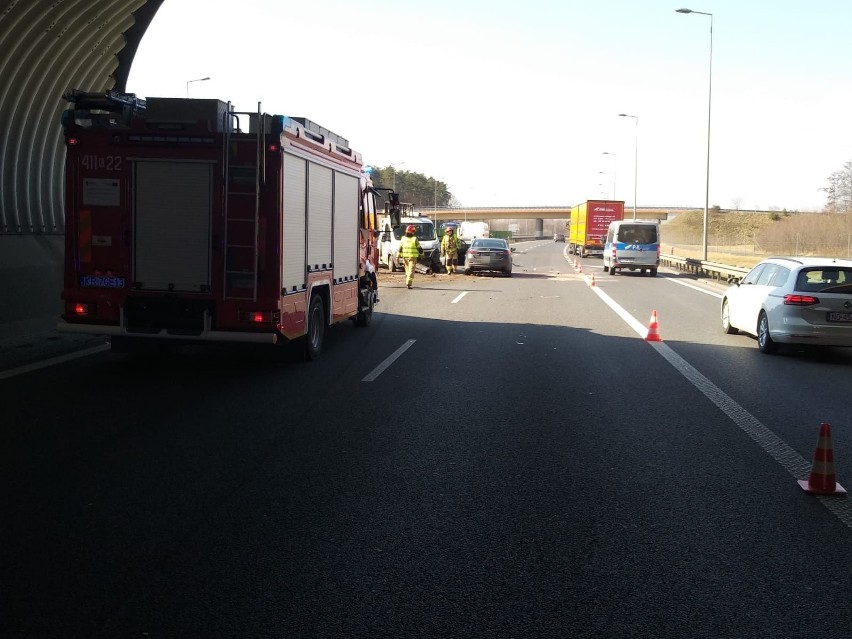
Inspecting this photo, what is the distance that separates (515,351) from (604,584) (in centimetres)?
878

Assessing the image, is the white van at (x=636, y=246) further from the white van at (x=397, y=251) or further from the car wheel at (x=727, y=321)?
the car wheel at (x=727, y=321)

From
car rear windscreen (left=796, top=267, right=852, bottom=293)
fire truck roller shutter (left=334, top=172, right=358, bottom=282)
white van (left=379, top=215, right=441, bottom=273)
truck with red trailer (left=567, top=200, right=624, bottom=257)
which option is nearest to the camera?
car rear windscreen (left=796, top=267, right=852, bottom=293)

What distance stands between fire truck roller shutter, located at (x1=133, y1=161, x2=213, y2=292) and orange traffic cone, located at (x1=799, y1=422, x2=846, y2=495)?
6.47m

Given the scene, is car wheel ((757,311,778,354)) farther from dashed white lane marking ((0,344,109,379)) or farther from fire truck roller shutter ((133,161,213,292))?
dashed white lane marking ((0,344,109,379))

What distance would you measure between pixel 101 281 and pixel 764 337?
914 centimetres

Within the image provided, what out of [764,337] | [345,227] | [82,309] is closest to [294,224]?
[82,309]

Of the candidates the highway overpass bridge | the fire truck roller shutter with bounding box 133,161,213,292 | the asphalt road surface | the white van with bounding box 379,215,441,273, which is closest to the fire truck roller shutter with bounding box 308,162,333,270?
the asphalt road surface

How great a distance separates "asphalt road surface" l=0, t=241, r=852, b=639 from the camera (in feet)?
13.0

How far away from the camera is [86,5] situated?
12.9 meters

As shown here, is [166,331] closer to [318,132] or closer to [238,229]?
[238,229]

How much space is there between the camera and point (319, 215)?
459 inches

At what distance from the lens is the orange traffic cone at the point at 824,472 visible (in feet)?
19.1

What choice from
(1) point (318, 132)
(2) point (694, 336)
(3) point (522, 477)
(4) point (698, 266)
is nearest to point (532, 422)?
(3) point (522, 477)

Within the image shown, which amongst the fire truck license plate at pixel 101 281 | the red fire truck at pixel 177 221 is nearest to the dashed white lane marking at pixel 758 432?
the red fire truck at pixel 177 221
